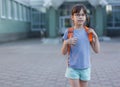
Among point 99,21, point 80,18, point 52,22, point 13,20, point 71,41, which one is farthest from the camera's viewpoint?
point 13,20

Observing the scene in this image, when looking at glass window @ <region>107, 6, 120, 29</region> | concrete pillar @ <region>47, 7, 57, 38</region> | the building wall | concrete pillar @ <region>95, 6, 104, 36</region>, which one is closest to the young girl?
the building wall

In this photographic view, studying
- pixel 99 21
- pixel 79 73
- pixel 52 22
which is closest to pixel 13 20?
pixel 52 22

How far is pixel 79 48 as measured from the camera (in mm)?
4215

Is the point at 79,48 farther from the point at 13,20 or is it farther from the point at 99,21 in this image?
the point at 13,20

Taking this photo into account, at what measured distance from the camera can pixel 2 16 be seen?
31.1 metres

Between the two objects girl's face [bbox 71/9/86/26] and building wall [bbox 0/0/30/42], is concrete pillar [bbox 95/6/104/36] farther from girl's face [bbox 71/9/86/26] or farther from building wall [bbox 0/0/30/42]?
girl's face [bbox 71/9/86/26]

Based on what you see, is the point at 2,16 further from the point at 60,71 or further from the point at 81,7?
the point at 81,7

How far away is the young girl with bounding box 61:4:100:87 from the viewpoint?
13.8ft

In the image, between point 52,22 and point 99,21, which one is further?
point 99,21

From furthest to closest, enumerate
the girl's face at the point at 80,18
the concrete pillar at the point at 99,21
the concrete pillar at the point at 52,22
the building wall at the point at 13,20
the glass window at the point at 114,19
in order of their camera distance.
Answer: the glass window at the point at 114,19
the concrete pillar at the point at 99,21
the concrete pillar at the point at 52,22
the building wall at the point at 13,20
the girl's face at the point at 80,18

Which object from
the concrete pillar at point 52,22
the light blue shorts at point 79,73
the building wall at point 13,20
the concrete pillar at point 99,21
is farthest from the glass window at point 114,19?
the light blue shorts at point 79,73

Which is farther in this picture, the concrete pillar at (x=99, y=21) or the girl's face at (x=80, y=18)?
the concrete pillar at (x=99, y=21)

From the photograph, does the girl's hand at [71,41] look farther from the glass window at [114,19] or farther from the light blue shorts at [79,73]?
the glass window at [114,19]

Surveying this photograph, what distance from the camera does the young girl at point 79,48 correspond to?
420cm
